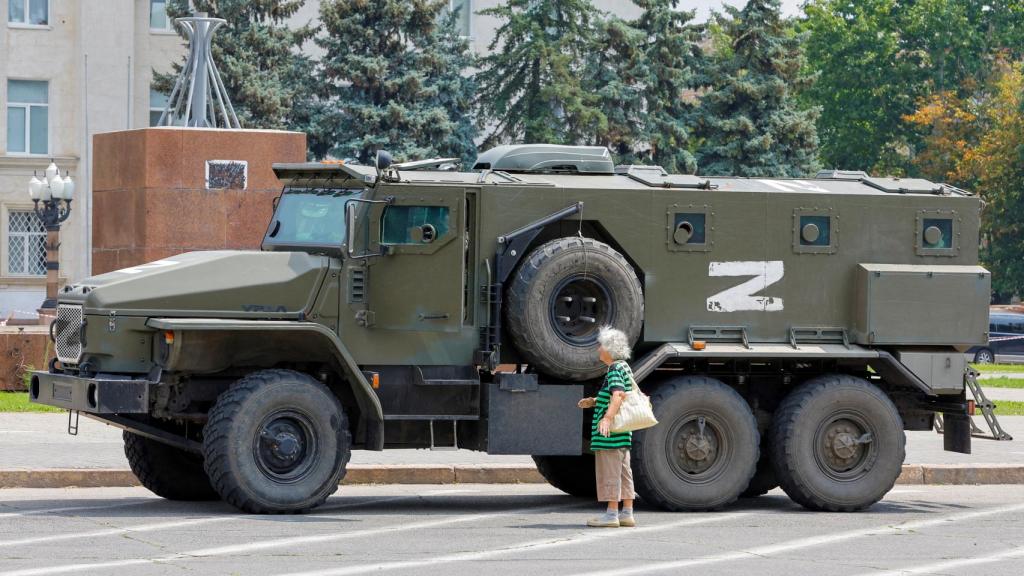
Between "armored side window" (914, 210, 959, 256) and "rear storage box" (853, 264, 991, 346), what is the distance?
158 millimetres

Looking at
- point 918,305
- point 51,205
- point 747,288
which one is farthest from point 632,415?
point 51,205

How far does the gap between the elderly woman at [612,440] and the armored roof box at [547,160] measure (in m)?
2.06

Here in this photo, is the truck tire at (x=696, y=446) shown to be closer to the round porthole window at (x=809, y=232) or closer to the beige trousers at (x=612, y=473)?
the beige trousers at (x=612, y=473)

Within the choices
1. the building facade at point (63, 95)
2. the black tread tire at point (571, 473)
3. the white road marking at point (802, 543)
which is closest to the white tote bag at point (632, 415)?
the white road marking at point (802, 543)

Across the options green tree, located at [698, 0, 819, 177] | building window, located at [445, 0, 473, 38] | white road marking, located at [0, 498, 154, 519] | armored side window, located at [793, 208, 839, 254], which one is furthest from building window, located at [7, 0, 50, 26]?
armored side window, located at [793, 208, 839, 254]

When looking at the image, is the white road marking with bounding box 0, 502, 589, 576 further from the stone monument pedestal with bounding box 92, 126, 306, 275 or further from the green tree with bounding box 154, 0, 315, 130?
the green tree with bounding box 154, 0, 315, 130

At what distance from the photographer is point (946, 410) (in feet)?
47.7

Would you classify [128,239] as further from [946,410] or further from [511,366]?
[946,410]

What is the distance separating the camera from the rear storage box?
1417 centimetres

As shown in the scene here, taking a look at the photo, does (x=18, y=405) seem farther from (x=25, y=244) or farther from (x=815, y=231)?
(x=25, y=244)

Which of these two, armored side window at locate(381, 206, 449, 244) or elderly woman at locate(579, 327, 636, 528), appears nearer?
elderly woman at locate(579, 327, 636, 528)

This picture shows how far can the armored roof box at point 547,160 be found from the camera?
1400cm

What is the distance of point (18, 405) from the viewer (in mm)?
20844

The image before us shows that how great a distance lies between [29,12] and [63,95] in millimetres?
2694
